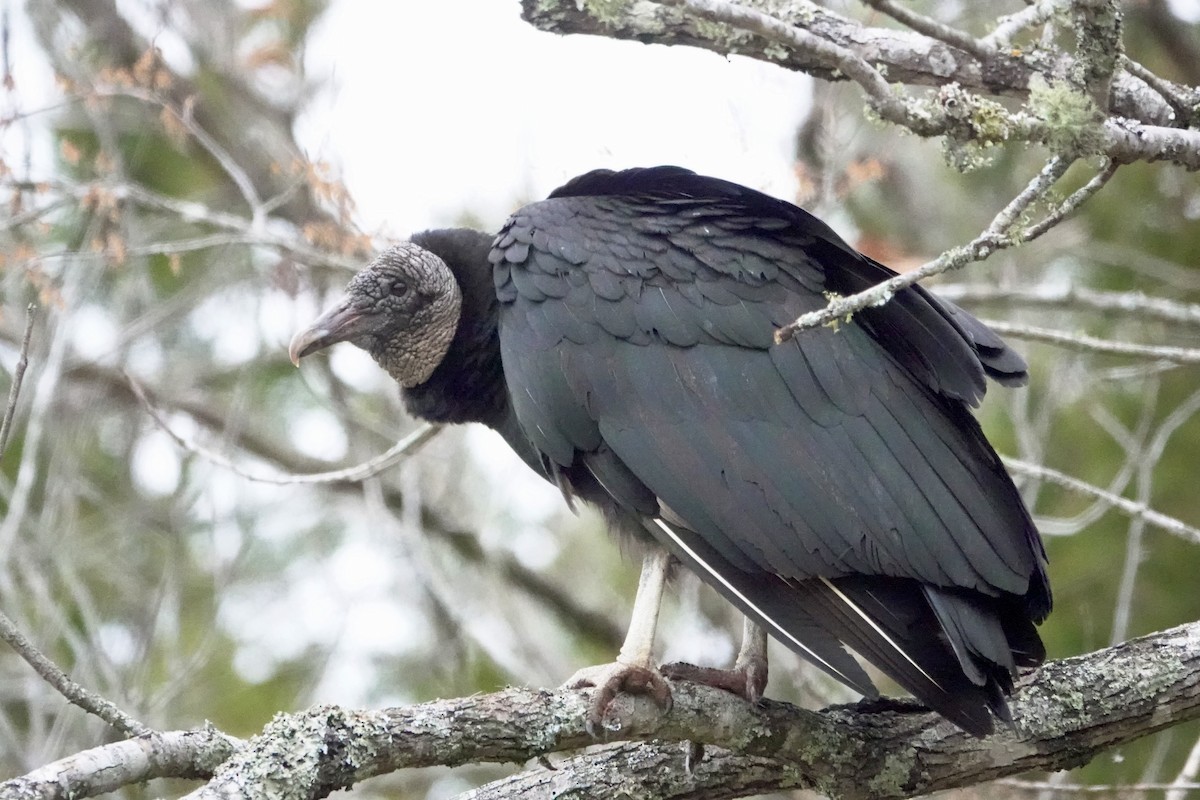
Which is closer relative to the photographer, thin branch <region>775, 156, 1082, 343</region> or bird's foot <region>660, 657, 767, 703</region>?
thin branch <region>775, 156, 1082, 343</region>

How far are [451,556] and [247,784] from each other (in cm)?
455

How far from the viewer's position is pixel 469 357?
12.7ft

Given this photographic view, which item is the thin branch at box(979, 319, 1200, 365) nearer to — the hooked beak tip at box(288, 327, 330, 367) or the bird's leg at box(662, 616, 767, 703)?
the bird's leg at box(662, 616, 767, 703)

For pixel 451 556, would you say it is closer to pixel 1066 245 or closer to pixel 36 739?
pixel 36 739

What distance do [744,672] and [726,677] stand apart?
14 cm

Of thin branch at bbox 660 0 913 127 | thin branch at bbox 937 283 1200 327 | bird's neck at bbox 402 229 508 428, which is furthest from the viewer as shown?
thin branch at bbox 937 283 1200 327

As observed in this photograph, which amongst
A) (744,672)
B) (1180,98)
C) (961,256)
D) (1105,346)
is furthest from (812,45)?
(1105,346)

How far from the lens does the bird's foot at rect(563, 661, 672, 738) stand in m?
2.83

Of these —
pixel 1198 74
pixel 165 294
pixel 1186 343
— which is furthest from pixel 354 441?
pixel 1198 74

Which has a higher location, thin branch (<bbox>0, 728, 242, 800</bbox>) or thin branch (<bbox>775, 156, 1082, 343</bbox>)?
thin branch (<bbox>775, 156, 1082, 343</bbox>)

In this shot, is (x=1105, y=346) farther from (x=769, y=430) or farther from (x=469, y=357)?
(x=469, y=357)

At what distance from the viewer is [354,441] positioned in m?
6.30

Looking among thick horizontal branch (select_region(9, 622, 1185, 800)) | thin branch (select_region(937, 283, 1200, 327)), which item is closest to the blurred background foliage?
thin branch (select_region(937, 283, 1200, 327))

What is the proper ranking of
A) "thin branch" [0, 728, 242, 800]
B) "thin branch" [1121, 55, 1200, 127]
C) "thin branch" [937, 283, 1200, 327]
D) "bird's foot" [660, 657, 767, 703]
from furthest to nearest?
"thin branch" [937, 283, 1200, 327], "bird's foot" [660, 657, 767, 703], "thin branch" [1121, 55, 1200, 127], "thin branch" [0, 728, 242, 800]
